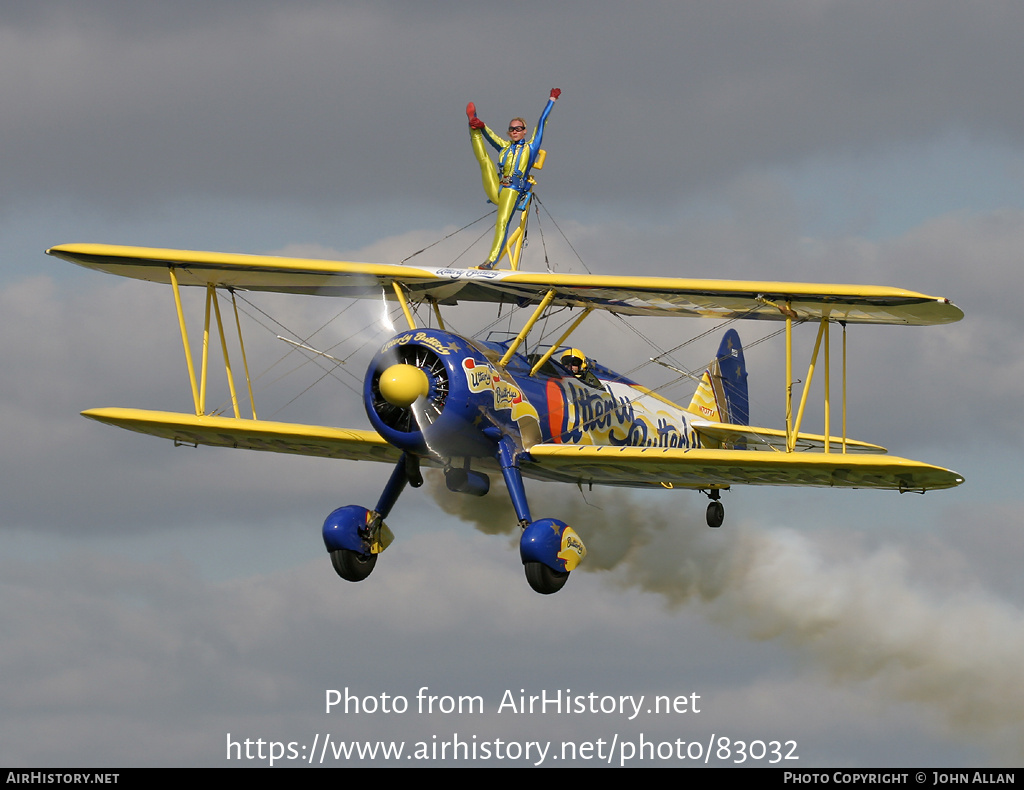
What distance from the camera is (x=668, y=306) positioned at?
72.7ft

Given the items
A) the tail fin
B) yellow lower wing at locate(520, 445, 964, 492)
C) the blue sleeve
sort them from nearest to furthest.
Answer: yellow lower wing at locate(520, 445, 964, 492)
the blue sleeve
the tail fin

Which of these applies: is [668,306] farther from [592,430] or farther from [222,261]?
[222,261]

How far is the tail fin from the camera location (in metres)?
26.0

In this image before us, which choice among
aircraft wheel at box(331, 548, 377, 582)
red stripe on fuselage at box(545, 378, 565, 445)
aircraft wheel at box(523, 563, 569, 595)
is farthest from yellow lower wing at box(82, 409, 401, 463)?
aircraft wheel at box(523, 563, 569, 595)

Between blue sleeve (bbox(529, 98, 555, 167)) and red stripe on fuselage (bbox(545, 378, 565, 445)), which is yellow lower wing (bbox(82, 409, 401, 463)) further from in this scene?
blue sleeve (bbox(529, 98, 555, 167))

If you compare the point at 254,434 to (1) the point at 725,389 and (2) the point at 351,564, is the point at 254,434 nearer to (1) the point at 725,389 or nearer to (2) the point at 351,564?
(2) the point at 351,564

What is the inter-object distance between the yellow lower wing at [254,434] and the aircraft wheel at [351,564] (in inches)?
62.3

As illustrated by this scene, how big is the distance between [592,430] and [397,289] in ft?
10.1

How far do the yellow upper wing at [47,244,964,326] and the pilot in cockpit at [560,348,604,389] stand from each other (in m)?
0.74

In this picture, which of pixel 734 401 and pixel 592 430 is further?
pixel 734 401

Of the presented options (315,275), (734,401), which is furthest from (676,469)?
(734,401)

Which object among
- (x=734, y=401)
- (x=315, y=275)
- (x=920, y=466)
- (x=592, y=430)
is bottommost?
(x=920, y=466)

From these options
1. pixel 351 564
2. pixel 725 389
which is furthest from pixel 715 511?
pixel 351 564

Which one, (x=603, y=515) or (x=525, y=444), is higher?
(x=603, y=515)
